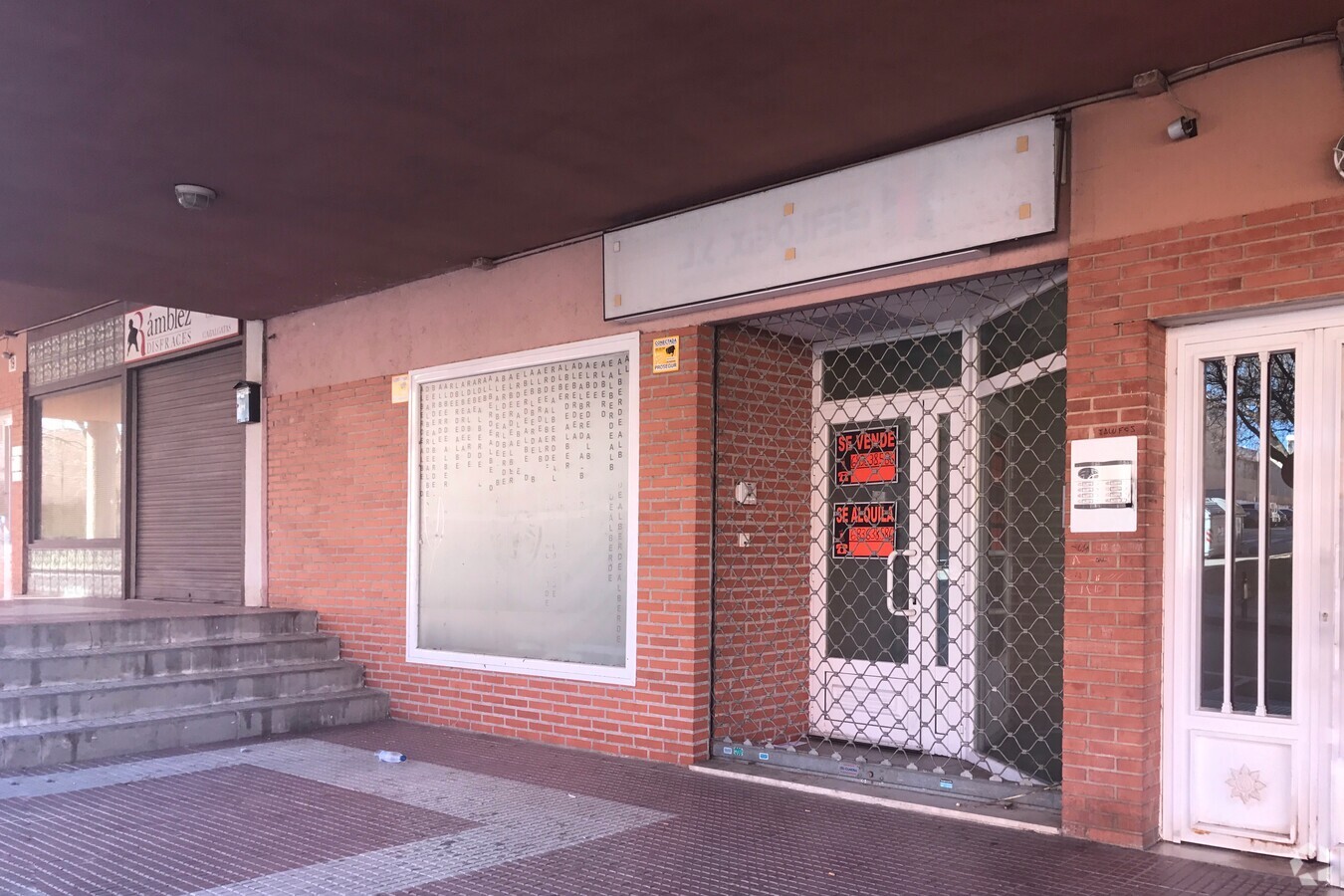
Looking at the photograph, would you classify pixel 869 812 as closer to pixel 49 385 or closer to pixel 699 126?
pixel 699 126

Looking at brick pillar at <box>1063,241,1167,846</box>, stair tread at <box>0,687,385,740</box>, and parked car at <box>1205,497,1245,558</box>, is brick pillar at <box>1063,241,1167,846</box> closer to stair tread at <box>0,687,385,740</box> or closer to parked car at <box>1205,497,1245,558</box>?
parked car at <box>1205,497,1245,558</box>

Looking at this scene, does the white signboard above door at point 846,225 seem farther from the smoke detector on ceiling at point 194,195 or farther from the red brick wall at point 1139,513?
the smoke detector on ceiling at point 194,195

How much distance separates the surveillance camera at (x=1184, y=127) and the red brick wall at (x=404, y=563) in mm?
2486

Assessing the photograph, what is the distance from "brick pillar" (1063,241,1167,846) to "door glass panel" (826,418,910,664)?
5.90 feet

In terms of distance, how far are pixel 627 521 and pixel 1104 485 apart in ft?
8.64

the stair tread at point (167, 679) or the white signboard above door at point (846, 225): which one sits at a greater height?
the white signboard above door at point (846, 225)

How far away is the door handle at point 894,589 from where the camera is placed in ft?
19.2

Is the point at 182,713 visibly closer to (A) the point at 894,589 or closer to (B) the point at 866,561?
(B) the point at 866,561

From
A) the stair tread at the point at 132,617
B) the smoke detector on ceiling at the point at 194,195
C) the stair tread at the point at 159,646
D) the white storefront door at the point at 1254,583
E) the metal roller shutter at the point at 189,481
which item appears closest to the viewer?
the white storefront door at the point at 1254,583

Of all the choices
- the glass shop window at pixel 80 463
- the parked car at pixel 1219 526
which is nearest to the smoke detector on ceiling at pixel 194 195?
the parked car at pixel 1219 526

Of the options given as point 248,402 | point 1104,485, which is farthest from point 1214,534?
point 248,402

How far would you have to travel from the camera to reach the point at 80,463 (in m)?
10.6

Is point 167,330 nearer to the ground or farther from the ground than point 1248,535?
farther from the ground

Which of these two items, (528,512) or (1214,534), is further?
(528,512)
